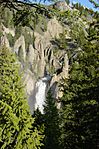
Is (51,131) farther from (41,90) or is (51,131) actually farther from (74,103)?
(41,90)

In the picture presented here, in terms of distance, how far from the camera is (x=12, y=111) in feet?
57.9

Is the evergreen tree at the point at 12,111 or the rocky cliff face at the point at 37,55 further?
the rocky cliff face at the point at 37,55

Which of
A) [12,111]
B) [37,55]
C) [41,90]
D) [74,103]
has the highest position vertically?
[37,55]

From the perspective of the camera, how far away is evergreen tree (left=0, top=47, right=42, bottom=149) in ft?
57.8

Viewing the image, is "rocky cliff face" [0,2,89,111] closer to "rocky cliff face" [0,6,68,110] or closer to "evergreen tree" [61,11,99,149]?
"rocky cliff face" [0,6,68,110]

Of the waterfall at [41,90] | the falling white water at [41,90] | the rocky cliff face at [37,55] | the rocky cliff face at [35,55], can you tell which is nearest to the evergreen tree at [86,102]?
the rocky cliff face at [37,55]

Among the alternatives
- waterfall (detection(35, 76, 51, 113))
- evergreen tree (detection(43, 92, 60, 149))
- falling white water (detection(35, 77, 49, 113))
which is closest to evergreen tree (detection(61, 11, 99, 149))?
evergreen tree (detection(43, 92, 60, 149))

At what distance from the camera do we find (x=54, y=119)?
110 feet

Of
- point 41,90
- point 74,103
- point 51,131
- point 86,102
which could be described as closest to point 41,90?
point 41,90

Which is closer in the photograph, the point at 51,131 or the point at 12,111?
the point at 12,111

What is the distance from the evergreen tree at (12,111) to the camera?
57.8 ft

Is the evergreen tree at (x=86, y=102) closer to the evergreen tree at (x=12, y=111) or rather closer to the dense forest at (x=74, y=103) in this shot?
the dense forest at (x=74, y=103)

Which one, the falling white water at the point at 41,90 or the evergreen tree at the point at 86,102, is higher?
the falling white water at the point at 41,90

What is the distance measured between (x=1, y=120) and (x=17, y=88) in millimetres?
1764
